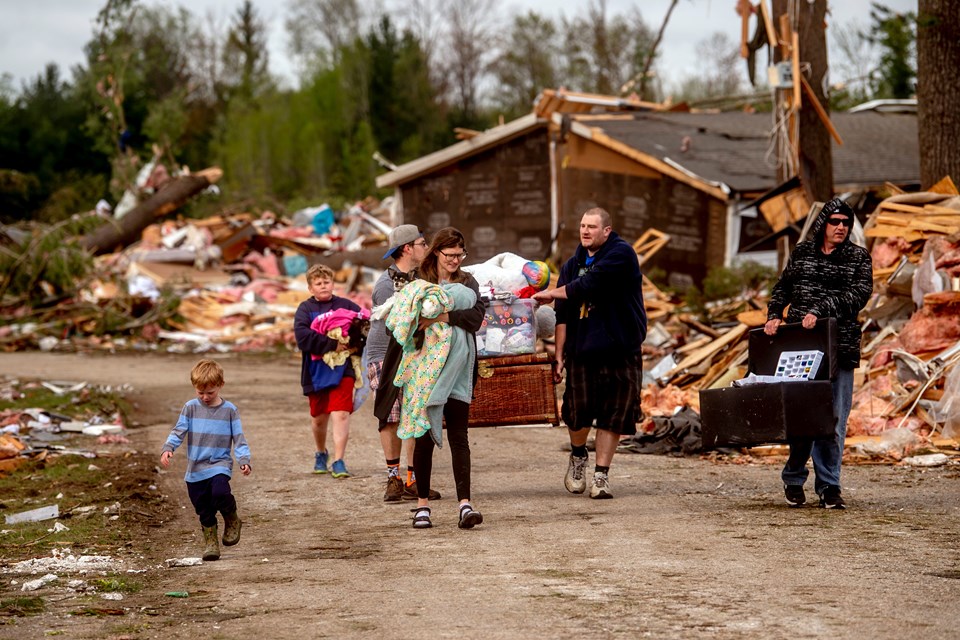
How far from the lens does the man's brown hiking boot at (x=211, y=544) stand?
296 inches

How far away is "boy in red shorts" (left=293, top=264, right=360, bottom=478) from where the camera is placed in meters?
9.98

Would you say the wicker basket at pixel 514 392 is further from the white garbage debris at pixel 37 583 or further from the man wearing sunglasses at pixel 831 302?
the white garbage debris at pixel 37 583

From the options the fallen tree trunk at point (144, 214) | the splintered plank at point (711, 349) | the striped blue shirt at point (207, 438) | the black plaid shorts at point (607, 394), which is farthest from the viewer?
the fallen tree trunk at point (144, 214)

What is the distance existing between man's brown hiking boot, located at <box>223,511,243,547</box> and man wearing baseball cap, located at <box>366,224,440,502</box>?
5.33 ft

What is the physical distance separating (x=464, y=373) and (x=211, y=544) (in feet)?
6.20

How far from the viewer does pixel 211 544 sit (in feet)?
24.8

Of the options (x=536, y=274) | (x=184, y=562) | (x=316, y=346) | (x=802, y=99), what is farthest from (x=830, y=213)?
(x=802, y=99)

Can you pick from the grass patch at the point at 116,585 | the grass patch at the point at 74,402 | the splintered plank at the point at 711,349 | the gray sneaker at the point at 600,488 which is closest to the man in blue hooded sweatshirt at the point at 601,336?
the gray sneaker at the point at 600,488

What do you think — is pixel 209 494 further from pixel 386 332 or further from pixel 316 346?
pixel 316 346

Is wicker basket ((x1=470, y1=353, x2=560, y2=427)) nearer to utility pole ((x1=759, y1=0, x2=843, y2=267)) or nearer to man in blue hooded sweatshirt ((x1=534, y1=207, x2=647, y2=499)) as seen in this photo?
man in blue hooded sweatshirt ((x1=534, y1=207, x2=647, y2=499))

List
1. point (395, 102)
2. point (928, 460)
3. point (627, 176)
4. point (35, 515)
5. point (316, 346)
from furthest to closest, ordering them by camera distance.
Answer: point (395, 102)
point (627, 176)
point (928, 460)
point (316, 346)
point (35, 515)

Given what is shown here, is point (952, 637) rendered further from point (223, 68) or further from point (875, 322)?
point (223, 68)

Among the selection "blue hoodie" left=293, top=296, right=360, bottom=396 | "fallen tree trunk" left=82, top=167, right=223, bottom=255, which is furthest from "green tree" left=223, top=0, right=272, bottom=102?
"blue hoodie" left=293, top=296, right=360, bottom=396

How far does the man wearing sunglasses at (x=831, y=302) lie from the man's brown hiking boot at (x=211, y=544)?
3714mm
